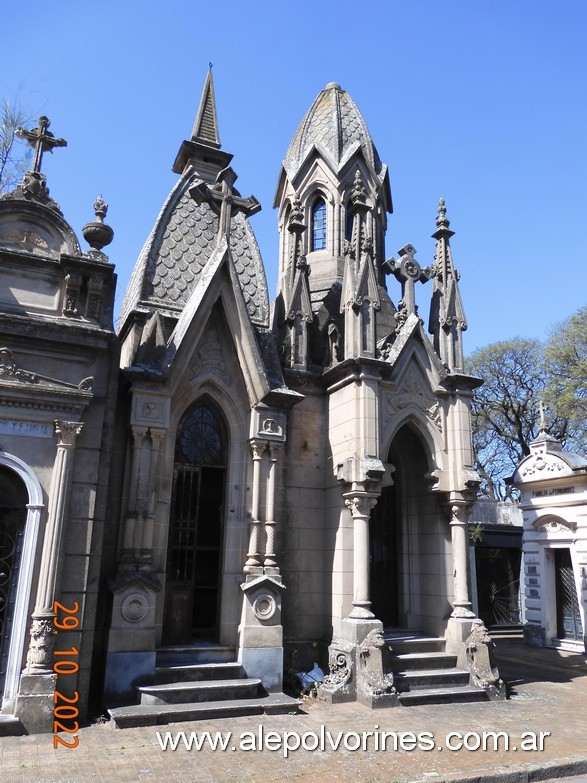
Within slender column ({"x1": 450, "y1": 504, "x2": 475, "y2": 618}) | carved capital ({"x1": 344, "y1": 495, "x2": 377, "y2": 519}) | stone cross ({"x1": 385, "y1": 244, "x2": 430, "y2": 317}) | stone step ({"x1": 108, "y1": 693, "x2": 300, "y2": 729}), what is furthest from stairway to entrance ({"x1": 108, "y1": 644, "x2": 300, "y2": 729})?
stone cross ({"x1": 385, "y1": 244, "x2": 430, "y2": 317})

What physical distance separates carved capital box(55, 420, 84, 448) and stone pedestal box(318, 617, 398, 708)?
581cm

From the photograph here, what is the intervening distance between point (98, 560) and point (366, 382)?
19.3ft

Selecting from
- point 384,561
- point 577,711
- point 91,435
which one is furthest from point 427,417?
point 91,435

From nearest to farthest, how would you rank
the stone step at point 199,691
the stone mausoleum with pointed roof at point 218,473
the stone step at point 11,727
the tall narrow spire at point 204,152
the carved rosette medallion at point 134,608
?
the stone step at point 11,727, the stone mausoleum with pointed roof at point 218,473, the stone step at point 199,691, the carved rosette medallion at point 134,608, the tall narrow spire at point 204,152

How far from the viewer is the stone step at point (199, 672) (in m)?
9.95

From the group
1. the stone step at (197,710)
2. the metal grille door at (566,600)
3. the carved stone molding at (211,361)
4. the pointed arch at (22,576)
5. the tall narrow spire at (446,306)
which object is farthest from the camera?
the metal grille door at (566,600)

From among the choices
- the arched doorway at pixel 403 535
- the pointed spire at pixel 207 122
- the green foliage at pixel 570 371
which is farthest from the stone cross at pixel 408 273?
the green foliage at pixel 570 371

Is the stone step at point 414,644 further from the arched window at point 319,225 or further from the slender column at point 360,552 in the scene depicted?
the arched window at point 319,225

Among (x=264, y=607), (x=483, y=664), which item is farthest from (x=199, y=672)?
(x=483, y=664)

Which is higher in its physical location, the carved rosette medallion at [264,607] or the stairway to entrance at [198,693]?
the carved rosette medallion at [264,607]

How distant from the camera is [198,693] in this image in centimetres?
970

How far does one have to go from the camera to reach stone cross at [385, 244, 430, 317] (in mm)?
14266

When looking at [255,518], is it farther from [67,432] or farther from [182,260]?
[182,260]

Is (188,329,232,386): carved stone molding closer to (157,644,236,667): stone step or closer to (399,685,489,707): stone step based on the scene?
(157,644,236,667): stone step
